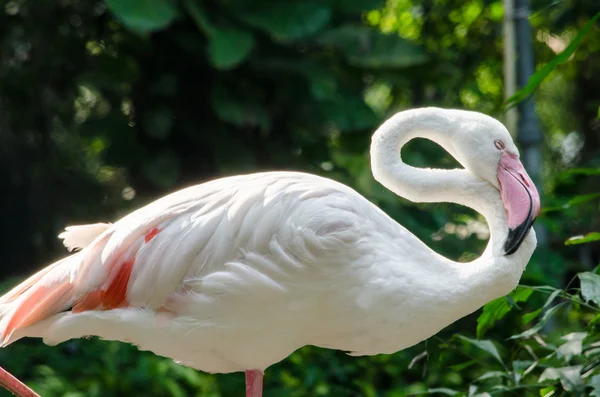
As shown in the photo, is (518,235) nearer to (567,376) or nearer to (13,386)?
(567,376)

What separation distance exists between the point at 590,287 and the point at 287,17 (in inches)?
147

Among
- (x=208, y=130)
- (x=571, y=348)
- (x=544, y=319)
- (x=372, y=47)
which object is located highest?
(x=372, y=47)

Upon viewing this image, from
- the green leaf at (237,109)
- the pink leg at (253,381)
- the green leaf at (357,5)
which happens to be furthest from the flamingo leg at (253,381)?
the green leaf at (357,5)

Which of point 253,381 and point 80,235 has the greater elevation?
point 80,235

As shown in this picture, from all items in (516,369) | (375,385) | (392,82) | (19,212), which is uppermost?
(392,82)

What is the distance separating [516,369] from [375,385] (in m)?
2.64

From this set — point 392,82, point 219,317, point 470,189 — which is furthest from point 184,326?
point 392,82

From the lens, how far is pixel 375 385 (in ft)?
19.1

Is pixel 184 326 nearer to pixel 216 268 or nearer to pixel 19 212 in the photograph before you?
pixel 216 268

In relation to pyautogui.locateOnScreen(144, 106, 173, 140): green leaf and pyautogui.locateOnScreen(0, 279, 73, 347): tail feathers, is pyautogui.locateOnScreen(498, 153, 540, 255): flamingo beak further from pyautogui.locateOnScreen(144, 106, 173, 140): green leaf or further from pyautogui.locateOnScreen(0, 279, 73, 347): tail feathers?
pyautogui.locateOnScreen(144, 106, 173, 140): green leaf

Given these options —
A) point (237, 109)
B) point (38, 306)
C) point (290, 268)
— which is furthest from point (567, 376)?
point (237, 109)

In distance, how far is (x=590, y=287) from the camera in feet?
9.09

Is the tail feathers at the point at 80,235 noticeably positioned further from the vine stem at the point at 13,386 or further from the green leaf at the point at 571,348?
the green leaf at the point at 571,348

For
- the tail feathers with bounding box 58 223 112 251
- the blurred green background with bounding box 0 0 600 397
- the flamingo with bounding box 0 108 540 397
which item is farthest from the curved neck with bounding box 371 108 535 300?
the blurred green background with bounding box 0 0 600 397
